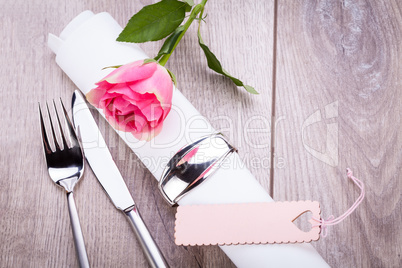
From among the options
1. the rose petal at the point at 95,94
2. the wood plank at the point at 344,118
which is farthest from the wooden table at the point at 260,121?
the rose petal at the point at 95,94

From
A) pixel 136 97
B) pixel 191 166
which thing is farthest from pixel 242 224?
pixel 136 97

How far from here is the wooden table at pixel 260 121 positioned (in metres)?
0.51

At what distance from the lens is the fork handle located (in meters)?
0.49

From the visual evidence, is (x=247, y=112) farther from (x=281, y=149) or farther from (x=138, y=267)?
(x=138, y=267)

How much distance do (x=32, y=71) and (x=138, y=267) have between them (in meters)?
0.33

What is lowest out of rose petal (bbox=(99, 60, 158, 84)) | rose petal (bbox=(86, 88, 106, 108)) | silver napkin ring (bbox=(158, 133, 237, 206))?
silver napkin ring (bbox=(158, 133, 237, 206))

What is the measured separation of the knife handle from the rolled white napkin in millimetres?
64

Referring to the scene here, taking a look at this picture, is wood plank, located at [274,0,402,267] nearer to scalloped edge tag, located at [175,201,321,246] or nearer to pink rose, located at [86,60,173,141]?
scalloped edge tag, located at [175,201,321,246]

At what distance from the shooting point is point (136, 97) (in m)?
0.40

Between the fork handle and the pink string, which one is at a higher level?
the pink string

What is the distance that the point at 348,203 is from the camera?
0.52m

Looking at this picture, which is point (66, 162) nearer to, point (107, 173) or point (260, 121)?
point (107, 173)

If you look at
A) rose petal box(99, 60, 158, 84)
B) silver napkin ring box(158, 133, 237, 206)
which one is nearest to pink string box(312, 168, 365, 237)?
silver napkin ring box(158, 133, 237, 206)

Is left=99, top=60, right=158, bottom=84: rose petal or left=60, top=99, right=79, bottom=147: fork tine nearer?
left=99, top=60, right=158, bottom=84: rose petal
